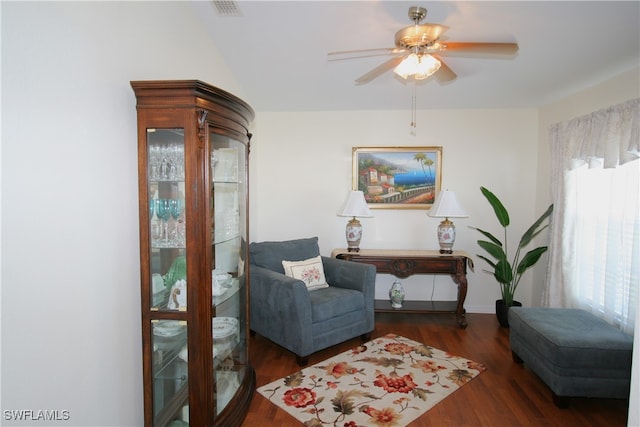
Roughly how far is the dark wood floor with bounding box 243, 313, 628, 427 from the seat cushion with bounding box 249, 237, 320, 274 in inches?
29.3

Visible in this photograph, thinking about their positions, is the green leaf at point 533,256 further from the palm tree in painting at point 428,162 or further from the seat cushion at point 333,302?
the seat cushion at point 333,302

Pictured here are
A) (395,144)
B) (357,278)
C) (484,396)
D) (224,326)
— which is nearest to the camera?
(224,326)

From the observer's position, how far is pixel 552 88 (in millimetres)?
3133

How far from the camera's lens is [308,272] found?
3.17 meters

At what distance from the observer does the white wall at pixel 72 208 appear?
109 centimetres

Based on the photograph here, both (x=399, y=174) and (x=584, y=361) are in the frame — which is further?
(x=399, y=174)

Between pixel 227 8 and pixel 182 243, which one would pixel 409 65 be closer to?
pixel 227 8

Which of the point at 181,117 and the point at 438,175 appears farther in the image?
the point at 438,175

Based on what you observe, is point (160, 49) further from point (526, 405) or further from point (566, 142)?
point (566, 142)

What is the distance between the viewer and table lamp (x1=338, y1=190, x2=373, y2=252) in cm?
353

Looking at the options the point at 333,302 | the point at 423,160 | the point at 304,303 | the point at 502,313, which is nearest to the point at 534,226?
the point at 502,313

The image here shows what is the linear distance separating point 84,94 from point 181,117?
36cm

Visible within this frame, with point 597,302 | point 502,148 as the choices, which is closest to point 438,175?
point 502,148

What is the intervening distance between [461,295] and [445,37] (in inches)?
94.5
